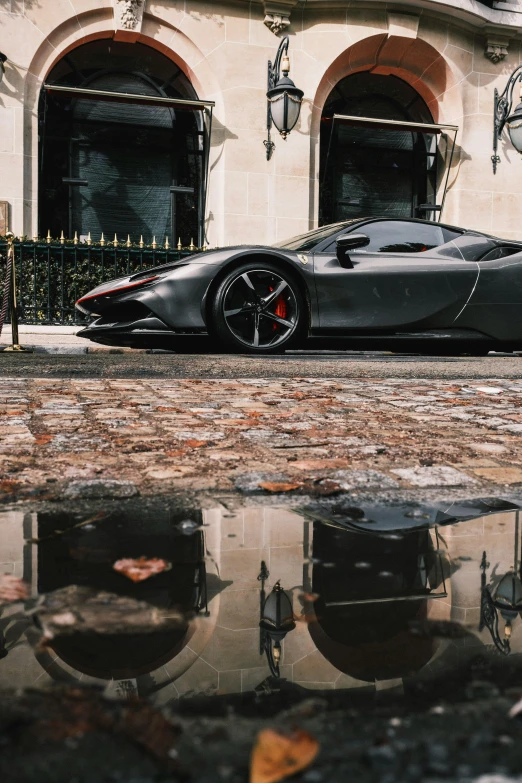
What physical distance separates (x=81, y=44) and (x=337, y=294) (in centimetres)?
1003

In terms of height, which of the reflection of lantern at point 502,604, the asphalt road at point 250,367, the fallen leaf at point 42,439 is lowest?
the asphalt road at point 250,367

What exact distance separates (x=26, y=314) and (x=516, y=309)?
6.78 metres

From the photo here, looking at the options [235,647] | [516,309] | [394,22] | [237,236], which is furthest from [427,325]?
[394,22]

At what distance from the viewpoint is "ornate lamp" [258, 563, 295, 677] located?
115cm

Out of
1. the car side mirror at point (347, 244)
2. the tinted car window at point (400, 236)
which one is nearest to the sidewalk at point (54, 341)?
the car side mirror at point (347, 244)

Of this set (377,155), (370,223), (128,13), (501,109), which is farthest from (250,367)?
(501,109)

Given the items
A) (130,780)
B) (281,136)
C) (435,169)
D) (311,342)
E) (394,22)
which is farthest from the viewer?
(435,169)

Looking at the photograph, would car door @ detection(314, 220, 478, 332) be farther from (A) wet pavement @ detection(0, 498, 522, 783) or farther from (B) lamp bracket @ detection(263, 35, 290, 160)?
(B) lamp bracket @ detection(263, 35, 290, 160)

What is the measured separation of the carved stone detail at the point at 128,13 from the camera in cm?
1430

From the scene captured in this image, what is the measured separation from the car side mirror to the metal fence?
494 cm

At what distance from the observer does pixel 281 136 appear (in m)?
14.5

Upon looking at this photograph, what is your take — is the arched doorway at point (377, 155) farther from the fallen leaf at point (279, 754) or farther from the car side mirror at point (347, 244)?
the fallen leaf at point (279, 754)

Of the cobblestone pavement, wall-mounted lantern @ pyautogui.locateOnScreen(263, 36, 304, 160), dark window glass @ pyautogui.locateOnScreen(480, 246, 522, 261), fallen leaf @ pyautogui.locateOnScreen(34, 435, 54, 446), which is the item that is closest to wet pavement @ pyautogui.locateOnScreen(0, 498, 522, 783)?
the cobblestone pavement

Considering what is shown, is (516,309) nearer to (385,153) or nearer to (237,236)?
(237,236)
